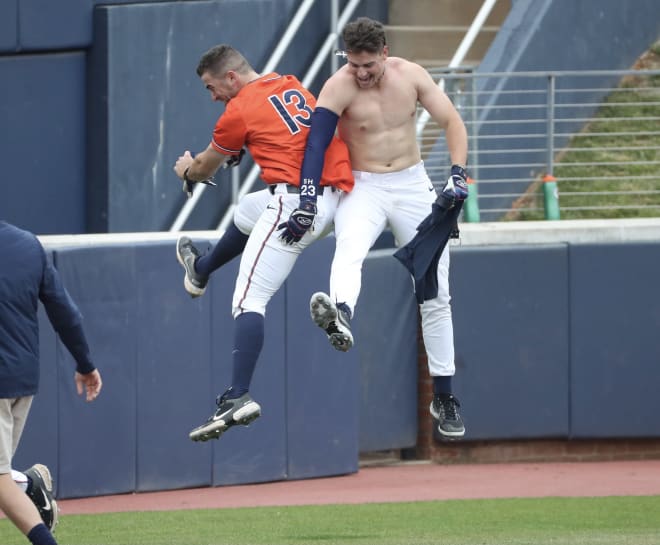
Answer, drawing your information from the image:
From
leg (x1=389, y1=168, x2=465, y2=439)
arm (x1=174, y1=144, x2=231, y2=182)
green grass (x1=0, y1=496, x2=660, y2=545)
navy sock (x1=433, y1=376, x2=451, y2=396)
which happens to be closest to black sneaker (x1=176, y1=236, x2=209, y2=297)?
arm (x1=174, y1=144, x2=231, y2=182)

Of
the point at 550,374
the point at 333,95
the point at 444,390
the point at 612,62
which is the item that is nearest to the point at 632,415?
the point at 550,374

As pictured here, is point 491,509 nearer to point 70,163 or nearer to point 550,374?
point 550,374

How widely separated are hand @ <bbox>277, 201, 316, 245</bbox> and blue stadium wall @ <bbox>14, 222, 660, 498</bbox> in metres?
4.96

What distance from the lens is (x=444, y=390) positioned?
Result: 8.78 m

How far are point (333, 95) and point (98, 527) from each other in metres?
5.23

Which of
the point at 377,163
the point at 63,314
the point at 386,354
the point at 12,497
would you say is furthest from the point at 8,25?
the point at 12,497

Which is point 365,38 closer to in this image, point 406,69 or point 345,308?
point 406,69

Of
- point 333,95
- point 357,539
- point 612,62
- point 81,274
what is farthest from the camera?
point 612,62

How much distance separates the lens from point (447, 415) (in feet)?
28.6

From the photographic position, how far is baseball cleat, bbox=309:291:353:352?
7961mm

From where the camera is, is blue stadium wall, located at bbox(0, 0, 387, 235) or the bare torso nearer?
the bare torso

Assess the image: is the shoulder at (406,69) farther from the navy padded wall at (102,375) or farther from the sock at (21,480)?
the navy padded wall at (102,375)

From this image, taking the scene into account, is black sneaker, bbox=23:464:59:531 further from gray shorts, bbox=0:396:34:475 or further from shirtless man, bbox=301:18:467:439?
shirtless man, bbox=301:18:467:439

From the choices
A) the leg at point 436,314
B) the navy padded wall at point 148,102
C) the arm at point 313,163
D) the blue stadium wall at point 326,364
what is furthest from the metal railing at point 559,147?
the arm at point 313,163
